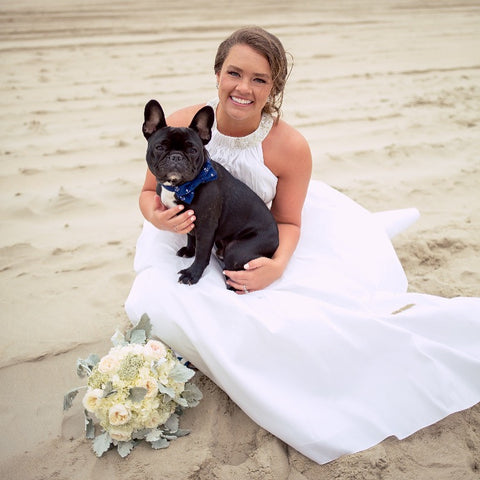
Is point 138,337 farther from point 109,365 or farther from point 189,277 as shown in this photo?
point 189,277

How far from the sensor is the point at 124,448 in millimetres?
2074

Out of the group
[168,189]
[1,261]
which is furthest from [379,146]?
[1,261]

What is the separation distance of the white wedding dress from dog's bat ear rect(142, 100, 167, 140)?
71 centimetres

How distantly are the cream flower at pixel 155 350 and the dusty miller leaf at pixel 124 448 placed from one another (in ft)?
1.35

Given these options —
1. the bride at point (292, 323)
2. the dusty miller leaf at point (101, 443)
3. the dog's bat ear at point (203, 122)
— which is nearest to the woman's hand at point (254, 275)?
the bride at point (292, 323)

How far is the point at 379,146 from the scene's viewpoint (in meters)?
5.11

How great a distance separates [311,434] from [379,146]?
3822 mm

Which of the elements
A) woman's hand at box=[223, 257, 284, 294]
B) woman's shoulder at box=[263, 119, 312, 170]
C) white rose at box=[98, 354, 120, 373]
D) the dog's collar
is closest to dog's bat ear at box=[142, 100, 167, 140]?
the dog's collar

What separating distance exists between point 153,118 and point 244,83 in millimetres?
483

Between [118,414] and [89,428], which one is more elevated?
[118,414]

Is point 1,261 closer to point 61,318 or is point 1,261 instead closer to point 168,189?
point 61,318

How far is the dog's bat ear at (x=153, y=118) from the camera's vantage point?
2.08 metres

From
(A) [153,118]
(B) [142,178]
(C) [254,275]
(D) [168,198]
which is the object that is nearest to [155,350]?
(C) [254,275]

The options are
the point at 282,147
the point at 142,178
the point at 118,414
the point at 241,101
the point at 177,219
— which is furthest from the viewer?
the point at 142,178
